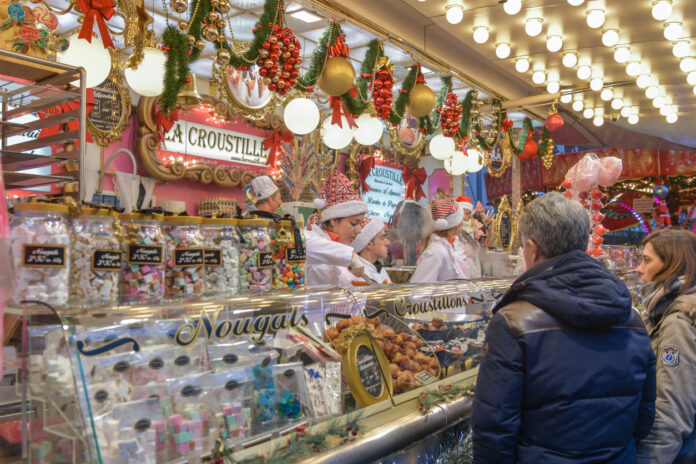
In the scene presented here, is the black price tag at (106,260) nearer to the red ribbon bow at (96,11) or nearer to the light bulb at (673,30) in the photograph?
the red ribbon bow at (96,11)

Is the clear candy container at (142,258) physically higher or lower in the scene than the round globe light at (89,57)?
lower

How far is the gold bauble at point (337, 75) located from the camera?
4039 mm

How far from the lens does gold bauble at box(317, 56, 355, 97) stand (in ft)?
13.3

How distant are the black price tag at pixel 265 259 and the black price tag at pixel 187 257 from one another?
0.28 metres

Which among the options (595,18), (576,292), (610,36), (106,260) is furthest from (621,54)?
(106,260)

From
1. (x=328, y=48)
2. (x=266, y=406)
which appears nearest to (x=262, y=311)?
(x=266, y=406)

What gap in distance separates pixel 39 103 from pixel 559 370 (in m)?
2.69

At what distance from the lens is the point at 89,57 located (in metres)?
3.41

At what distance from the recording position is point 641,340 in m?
1.71

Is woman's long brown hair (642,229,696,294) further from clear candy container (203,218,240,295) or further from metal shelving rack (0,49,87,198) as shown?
metal shelving rack (0,49,87,198)

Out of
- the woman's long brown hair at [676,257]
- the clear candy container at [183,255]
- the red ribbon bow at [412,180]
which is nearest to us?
the clear candy container at [183,255]

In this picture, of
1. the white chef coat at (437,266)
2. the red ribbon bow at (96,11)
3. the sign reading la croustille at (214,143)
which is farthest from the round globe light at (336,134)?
the red ribbon bow at (96,11)

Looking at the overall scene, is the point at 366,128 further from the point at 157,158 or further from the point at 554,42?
the point at 157,158

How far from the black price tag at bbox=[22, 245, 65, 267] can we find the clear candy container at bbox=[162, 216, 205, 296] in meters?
0.37
